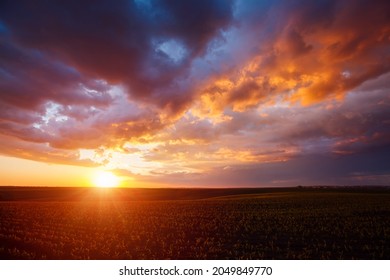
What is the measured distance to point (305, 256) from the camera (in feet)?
55.1

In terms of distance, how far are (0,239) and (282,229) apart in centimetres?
2305
